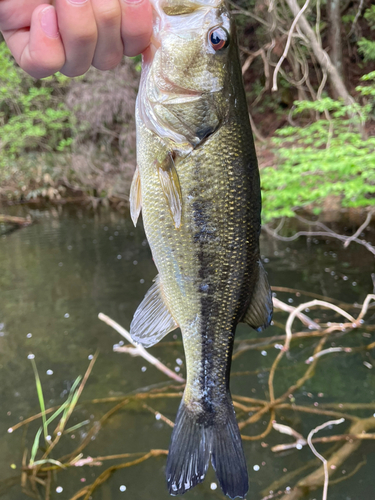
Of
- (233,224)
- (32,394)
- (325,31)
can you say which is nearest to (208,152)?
(233,224)

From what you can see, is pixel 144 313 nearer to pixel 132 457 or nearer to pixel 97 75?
pixel 132 457

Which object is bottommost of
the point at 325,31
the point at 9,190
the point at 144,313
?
the point at 9,190

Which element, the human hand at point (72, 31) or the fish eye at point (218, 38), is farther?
the fish eye at point (218, 38)

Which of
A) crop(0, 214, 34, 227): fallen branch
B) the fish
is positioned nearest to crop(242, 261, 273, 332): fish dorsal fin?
the fish

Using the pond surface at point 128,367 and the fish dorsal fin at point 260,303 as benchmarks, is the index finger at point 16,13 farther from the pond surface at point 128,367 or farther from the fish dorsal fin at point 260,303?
the pond surface at point 128,367

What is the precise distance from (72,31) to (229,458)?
1.49 metres

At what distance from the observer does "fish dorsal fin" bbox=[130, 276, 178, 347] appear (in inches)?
53.3

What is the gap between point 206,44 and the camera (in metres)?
1.21

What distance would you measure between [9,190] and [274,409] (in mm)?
12694

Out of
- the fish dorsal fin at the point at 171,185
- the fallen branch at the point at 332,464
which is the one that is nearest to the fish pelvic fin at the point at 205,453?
the fish dorsal fin at the point at 171,185

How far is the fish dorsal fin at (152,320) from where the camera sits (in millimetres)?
1354

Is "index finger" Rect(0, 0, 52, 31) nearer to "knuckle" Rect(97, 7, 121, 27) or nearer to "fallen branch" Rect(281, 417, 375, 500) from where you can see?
"knuckle" Rect(97, 7, 121, 27)

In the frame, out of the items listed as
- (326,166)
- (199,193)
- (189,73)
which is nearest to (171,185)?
(199,193)

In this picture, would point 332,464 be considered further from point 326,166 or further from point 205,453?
point 326,166
